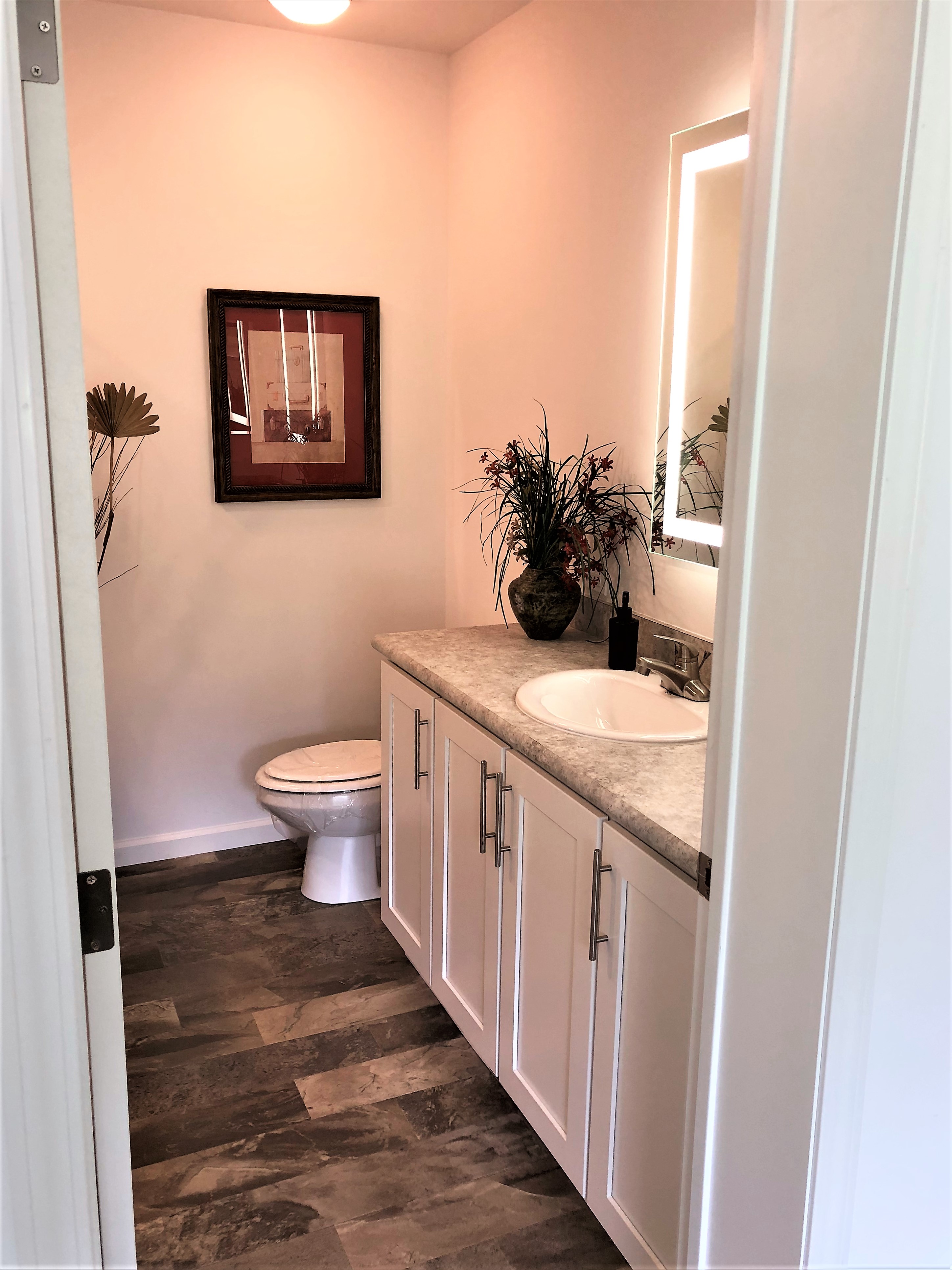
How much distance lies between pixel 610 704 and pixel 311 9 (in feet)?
6.44

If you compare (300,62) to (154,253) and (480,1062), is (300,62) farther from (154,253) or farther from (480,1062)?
(480,1062)

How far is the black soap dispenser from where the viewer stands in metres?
2.35

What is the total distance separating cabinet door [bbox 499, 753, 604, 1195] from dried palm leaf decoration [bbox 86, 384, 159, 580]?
137cm

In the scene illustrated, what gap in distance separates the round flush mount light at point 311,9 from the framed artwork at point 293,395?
774 millimetres

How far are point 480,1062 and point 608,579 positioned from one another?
122 centimetres

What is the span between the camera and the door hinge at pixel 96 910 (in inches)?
38.6

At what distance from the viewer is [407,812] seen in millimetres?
2611

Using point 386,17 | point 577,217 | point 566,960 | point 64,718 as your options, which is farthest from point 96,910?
point 386,17

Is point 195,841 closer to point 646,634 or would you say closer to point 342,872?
point 342,872

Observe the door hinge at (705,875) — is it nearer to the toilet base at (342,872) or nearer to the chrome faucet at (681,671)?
the chrome faucet at (681,671)

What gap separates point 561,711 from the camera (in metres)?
2.21

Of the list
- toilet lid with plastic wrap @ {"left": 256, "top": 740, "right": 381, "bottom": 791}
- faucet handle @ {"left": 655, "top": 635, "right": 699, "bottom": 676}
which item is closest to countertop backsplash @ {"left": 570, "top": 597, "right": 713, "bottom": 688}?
faucet handle @ {"left": 655, "top": 635, "right": 699, "bottom": 676}

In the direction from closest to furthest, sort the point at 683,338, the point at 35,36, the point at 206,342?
1. the point at 35,36
2. the point at 683,338
3. the point at 206,342

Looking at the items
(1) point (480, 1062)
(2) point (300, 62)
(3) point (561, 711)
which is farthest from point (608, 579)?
(2) point (300, 62)
